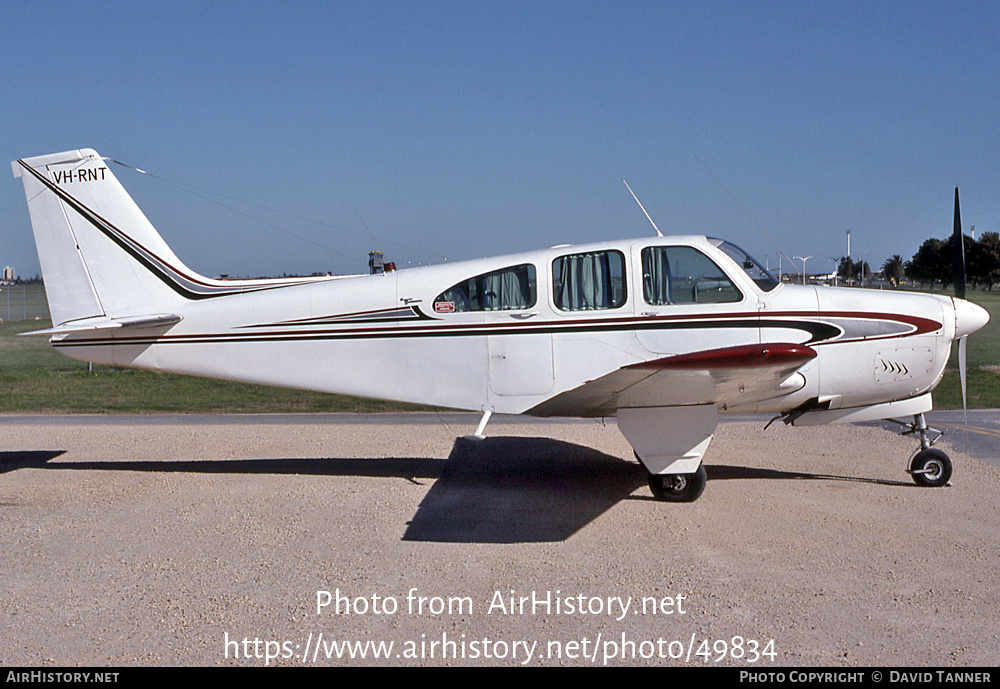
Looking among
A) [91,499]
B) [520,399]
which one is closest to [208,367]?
[91,499]

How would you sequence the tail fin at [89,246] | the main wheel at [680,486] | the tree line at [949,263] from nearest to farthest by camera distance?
the main wheel at [680,486] < the tail fin at [89,246] < the tree line at [949,263]

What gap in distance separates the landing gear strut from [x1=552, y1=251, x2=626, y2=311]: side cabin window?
338 cm

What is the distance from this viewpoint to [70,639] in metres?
4.73

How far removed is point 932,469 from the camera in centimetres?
812

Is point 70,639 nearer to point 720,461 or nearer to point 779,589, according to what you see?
point 779,589

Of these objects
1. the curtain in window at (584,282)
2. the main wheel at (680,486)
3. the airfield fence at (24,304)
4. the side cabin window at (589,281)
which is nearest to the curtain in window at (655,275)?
the side cabin window at (589,281)

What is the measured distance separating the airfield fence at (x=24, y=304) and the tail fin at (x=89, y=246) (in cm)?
1696

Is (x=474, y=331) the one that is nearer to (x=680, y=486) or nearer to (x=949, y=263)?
(x=680, y=486)

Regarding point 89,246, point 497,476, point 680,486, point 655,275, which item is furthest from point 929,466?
point 89,246

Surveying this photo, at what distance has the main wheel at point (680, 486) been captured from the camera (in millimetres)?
7715

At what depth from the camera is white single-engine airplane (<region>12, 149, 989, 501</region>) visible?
7469 mm

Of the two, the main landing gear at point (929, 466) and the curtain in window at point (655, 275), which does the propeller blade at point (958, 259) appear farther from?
the curtain in window at point (655, 275)

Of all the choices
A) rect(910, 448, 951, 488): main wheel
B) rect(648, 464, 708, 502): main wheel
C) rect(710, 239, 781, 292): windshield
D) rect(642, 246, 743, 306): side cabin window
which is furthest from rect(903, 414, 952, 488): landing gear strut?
rect(642, 246, 743, 306): side cabin window

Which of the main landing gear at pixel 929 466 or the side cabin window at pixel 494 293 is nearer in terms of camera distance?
the side cabin window at pixel 494 293
